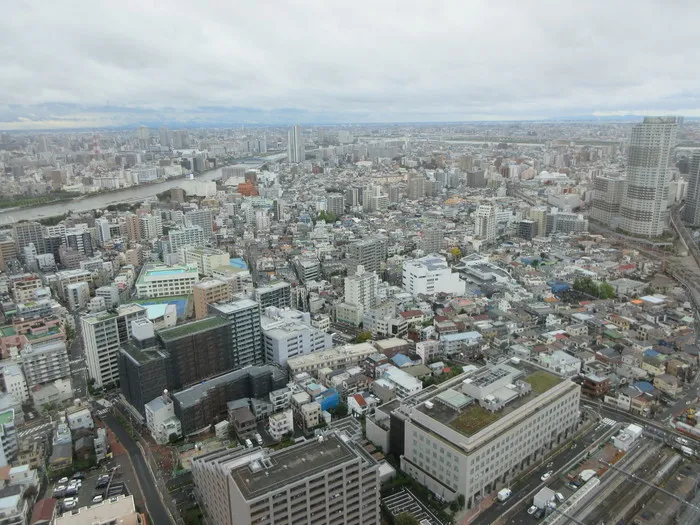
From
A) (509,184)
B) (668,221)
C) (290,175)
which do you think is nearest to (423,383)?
(668,221)

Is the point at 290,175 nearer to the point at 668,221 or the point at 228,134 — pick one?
the point at 668,221

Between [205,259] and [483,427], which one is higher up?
[483,427]

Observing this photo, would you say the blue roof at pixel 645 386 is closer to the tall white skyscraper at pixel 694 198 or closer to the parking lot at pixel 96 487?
the parking lot at pixel 96 487

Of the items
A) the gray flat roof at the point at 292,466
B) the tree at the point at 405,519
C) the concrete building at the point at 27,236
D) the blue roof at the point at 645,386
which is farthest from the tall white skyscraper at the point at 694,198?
the concrete building at the point at 27,236

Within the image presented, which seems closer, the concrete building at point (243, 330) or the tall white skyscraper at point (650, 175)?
the concrete building at point (243, 330)

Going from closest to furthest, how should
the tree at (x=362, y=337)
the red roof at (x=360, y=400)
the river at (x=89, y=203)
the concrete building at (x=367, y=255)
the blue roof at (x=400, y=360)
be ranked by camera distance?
the red roof at (x=360, y=400)
the blue roof at (x=400, y=360)
the tree at (x=362, y=337)
the concrete building at (x=367, y=255)
the river at (x=89, y=203)

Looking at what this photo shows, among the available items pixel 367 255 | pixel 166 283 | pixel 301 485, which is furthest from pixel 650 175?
pixel 301 485

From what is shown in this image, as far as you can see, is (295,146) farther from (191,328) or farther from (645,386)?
(645,386)
